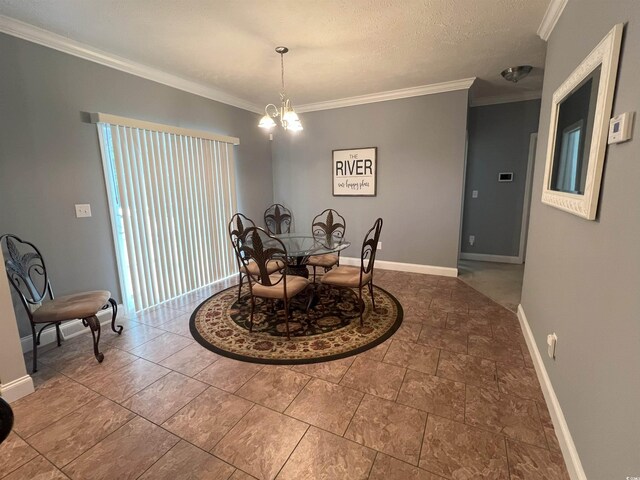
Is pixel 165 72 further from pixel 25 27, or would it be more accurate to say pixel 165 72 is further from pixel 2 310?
pixel 2 310

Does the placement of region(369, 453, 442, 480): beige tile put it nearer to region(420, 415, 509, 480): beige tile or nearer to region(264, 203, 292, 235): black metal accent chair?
region(420, 415, 509, 480): beige tile

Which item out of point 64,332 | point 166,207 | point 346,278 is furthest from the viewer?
point 166,207

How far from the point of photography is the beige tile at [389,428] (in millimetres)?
1507

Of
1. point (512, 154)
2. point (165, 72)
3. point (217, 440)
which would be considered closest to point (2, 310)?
point (217, 440)

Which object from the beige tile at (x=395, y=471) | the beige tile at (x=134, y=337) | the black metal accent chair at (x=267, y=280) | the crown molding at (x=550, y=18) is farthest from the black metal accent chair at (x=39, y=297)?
the crown molding at (x=550, y=18)

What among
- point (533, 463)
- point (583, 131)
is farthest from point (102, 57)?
point (533, 463)

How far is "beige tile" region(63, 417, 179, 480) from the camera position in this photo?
1416 millimetres

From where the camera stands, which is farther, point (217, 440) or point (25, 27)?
point (25, 27)

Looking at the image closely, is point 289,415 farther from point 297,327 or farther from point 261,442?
point 297,327

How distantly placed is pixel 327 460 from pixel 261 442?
0.36m

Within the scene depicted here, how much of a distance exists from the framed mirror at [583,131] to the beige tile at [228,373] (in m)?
2.17

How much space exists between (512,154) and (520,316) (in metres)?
2.90

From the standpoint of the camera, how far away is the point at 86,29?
7.70 ft

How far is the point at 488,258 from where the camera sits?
16.4 feet
